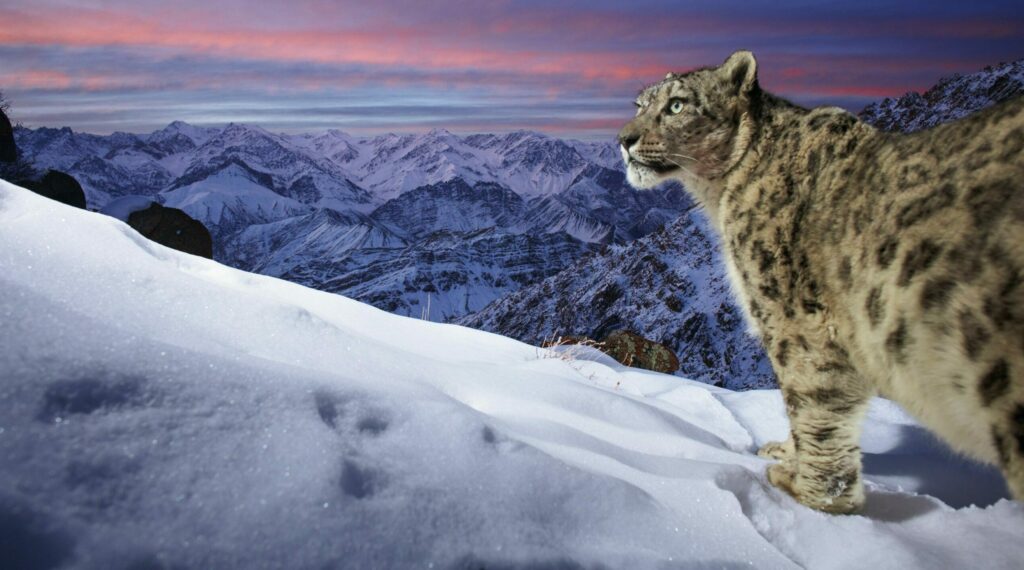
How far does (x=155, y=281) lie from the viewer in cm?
421

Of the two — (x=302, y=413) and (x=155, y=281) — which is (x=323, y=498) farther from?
(x=155, y=281)

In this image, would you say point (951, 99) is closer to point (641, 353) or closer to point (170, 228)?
point (641, 353)

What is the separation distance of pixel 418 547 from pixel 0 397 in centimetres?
166

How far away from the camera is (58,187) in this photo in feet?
134

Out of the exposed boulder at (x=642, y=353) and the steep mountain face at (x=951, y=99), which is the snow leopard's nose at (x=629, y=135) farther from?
the steep mountain face at (x=951, y=99)

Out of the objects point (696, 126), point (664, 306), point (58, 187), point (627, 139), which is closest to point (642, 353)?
point (627, 139)

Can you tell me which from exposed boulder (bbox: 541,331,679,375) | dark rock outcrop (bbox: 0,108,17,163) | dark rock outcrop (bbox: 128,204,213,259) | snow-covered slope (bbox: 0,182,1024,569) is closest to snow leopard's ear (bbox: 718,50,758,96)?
snow-covered slope (bbox: 0,182,1024,569)

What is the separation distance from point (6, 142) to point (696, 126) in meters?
52.0

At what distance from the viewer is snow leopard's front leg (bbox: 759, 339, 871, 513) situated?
4.00 meters

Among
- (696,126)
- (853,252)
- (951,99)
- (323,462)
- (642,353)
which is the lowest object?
(642,353)

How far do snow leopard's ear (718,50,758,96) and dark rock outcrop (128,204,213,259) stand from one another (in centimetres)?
3975

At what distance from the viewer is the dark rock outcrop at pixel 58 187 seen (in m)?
39.7

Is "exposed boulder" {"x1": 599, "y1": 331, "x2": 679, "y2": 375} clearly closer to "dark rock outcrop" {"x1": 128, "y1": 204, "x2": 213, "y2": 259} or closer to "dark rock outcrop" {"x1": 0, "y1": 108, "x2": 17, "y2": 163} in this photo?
"dark rock outcrop" {"x1": 128, "y1": 204, "x2": 213, "y2": 259}

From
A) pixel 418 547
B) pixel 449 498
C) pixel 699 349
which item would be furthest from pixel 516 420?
pixel 699 349
